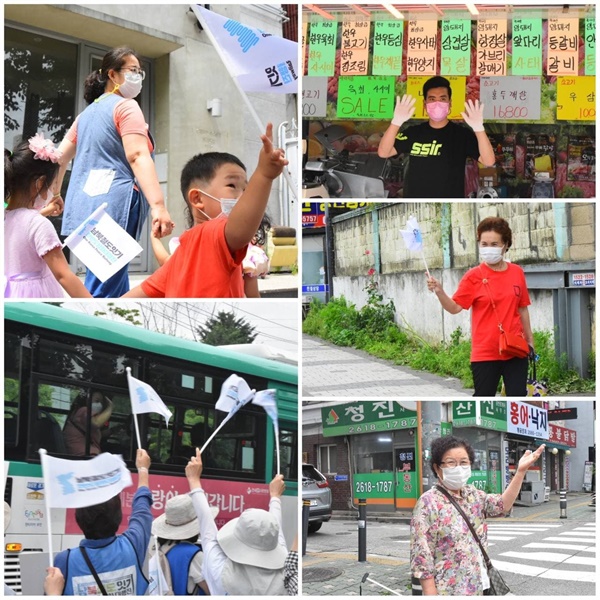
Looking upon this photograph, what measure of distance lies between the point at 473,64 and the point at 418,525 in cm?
265

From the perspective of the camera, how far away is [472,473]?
3.44m

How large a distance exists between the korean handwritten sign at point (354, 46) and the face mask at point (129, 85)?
1.32 metres

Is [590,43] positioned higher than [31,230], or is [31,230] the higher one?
[590,43]

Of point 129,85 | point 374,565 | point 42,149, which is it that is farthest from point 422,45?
point 374,565

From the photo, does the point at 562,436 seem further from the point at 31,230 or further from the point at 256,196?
the point at 31,230

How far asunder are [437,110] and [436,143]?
18 centimetres

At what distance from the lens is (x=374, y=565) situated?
3.62 m

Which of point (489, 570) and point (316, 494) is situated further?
point (316, 494)

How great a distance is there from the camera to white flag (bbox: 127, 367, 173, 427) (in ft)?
11.5

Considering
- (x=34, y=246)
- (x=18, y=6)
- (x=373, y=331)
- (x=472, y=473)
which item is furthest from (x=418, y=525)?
(x=18, y=6)

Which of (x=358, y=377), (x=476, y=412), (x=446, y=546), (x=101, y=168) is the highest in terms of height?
(x=101, y=168)

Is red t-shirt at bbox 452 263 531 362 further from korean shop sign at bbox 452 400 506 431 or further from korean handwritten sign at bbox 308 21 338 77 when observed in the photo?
korean handwritten sign at bbox 308 21 338 77

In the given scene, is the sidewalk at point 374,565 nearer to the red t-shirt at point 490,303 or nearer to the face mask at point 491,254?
the red t-shirt at point 490,303

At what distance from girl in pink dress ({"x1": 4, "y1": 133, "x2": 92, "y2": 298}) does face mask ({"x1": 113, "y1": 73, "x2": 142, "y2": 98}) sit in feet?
1.43
